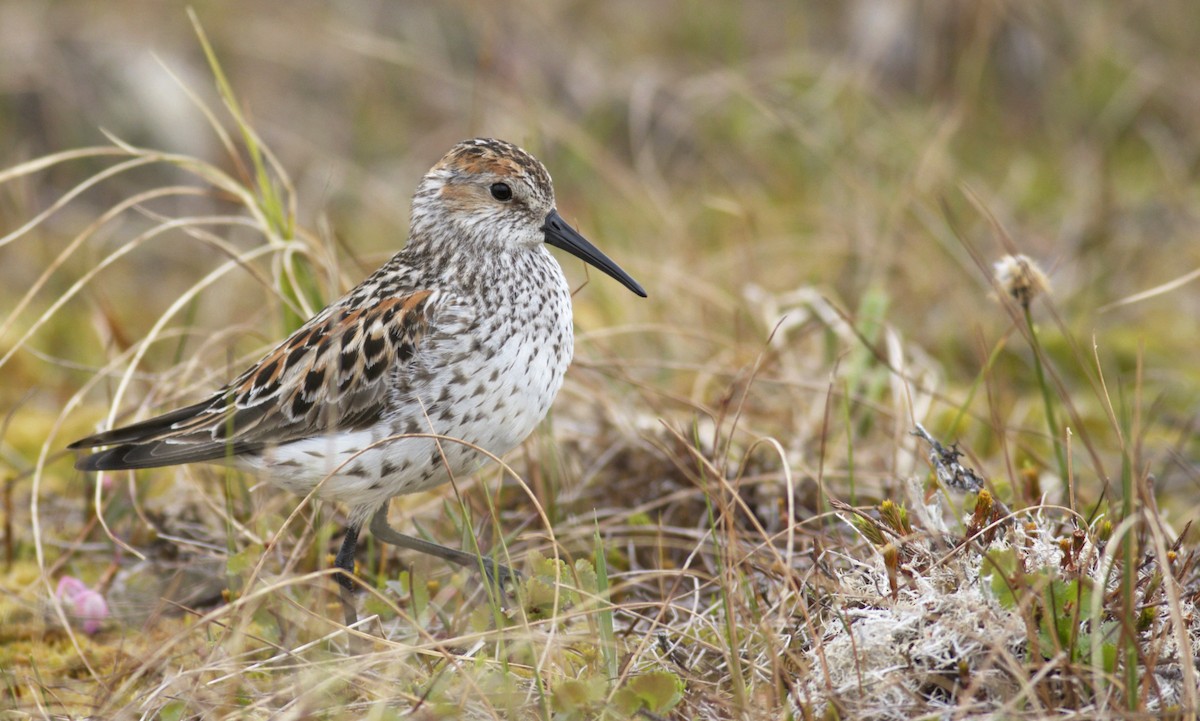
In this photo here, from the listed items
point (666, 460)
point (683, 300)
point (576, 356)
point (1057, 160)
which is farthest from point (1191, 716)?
point (1057, 160)

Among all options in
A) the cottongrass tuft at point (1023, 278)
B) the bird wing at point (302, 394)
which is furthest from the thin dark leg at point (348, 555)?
the cottongrass tuft at point (1023, 278)

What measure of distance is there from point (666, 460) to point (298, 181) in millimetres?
4872

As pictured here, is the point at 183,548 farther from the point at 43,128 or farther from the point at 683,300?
the point at 43,128

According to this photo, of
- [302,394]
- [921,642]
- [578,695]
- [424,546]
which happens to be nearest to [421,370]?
[302,394]

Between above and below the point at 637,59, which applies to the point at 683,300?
below

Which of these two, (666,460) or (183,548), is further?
(666,460)

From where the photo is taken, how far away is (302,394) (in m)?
4.00

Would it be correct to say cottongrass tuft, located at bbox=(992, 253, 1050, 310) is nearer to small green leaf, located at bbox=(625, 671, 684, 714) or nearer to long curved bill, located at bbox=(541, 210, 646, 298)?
long curved bill, located at bbox=(541, 210, 646, 298)

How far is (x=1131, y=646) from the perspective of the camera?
2.68 metres

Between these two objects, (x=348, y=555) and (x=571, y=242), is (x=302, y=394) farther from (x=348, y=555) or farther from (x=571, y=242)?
(x=571, y=242)

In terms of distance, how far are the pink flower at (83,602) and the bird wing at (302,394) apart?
453 mm

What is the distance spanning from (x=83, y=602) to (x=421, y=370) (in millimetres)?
1394

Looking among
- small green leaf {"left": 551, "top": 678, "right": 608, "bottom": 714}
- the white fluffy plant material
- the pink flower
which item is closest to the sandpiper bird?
the pink flower

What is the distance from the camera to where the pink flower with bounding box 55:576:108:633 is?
4.09m
